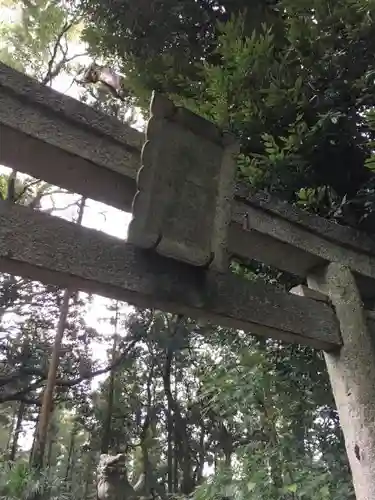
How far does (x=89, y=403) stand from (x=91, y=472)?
3646 millimetres

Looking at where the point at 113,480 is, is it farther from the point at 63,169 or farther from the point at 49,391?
the point at 63,169

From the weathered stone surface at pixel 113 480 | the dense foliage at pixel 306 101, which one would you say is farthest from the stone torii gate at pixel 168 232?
the weathered stone surface at pixel 113 480

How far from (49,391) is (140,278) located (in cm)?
629

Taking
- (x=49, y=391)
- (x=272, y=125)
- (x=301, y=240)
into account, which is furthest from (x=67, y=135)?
(x=49, y=391)

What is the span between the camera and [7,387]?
8250 millimetres

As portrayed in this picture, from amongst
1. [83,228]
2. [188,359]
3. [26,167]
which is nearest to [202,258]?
[83,228]

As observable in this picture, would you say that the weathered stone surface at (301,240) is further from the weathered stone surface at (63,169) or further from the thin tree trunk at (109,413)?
the thin tree trunk at (109,413)

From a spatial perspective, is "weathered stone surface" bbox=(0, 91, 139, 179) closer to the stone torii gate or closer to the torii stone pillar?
the stone torii gate

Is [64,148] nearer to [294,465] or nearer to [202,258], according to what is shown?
[202,258]

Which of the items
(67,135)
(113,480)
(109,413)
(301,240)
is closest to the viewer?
(67,135)

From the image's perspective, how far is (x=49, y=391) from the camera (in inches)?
286

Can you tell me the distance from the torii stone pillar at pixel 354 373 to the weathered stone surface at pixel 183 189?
0.82m

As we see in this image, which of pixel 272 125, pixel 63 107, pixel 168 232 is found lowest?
pixel 168 232

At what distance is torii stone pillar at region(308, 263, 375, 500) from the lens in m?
1.93
